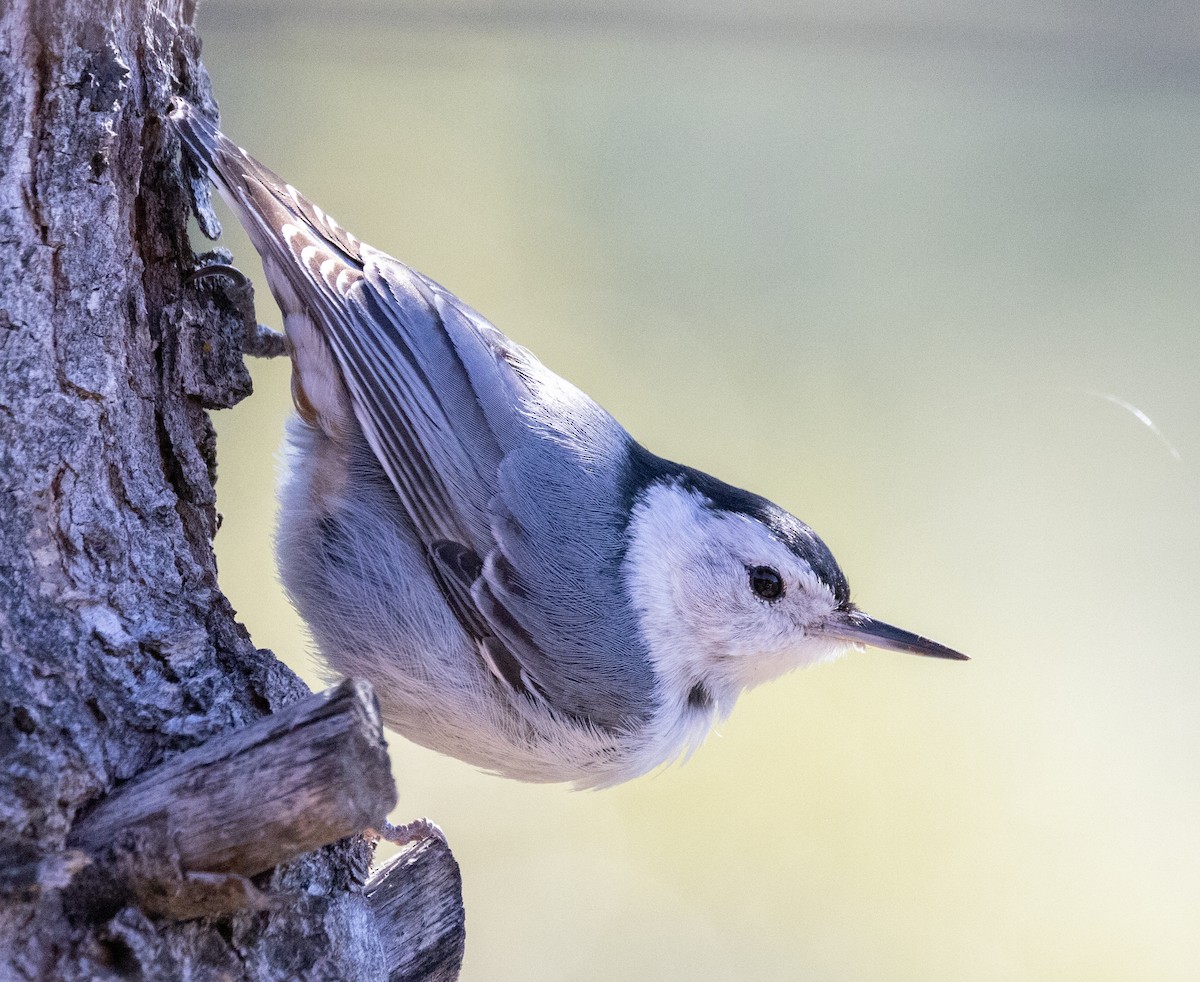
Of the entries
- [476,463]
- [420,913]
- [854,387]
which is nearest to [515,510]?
[476,463]

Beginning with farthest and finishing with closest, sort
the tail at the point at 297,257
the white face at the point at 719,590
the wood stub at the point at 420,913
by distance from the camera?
1. the white face at the point at 719,590
2. the tail at the point at 297,257
3. the wood stub at the point at 420,913

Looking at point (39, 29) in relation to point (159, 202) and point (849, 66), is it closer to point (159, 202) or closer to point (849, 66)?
point (159, 202)

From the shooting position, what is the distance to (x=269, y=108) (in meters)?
2.38

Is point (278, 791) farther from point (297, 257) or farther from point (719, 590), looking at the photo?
point (719, 590)

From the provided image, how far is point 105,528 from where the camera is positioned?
102cm

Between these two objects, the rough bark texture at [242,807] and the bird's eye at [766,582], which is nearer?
the rough bark texture at [242,807]

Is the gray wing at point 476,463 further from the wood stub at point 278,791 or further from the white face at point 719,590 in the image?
the wood stub at point 278,791

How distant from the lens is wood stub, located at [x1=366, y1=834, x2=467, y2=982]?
113 centimetres

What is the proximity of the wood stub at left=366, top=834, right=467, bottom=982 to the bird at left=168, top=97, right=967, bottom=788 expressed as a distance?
205mm

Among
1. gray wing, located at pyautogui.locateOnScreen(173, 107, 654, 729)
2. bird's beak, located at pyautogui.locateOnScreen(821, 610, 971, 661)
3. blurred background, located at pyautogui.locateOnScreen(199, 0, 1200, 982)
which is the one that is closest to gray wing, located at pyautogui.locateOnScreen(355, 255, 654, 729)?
gray wing, located at pyautogui.locateOnScreen(173, 107, 654, 729)

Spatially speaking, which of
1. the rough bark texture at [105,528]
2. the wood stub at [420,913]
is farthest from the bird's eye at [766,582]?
the rough bark texture at [105,528]

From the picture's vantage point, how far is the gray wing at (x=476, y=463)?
4.41 feet

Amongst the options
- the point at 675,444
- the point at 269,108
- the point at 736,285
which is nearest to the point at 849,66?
the point at 736,285

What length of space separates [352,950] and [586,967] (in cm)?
129
